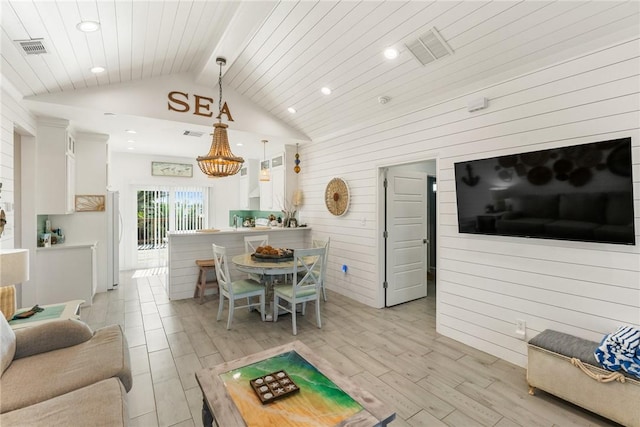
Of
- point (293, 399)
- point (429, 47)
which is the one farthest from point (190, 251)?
point (429, 47)

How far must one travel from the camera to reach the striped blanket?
6.29ft

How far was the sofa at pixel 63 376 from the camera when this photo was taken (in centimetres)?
147

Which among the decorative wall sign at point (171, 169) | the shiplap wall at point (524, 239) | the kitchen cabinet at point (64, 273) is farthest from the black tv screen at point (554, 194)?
the decorative wall sign at point (171, 169)

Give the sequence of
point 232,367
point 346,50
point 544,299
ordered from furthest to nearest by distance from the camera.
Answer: point 346,50 < point 544,299 < point 232,367

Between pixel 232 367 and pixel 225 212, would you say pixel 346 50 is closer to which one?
pixel 232 367

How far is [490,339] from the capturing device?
9.96ft

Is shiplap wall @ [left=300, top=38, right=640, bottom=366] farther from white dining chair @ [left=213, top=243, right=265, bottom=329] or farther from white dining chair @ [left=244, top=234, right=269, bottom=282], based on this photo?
white dining chair @ [left=244, top=234, right=269, bottom=282]

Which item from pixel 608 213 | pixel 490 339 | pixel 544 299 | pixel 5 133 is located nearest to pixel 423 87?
pixel 608 213

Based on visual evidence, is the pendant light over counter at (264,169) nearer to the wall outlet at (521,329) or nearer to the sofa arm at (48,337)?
the sofa arm at (48,337)

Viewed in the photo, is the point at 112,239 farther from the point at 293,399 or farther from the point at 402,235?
the point at 293,399

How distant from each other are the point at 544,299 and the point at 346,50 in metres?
3.17

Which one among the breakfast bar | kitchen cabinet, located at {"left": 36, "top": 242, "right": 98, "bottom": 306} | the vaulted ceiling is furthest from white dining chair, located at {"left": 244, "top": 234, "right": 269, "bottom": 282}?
kitchen cabinet, located at {"left": 36, "top": 242, "right": 98, "bottom": 306}

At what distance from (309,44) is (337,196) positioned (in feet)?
7.92

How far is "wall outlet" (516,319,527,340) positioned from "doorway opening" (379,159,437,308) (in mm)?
1882
